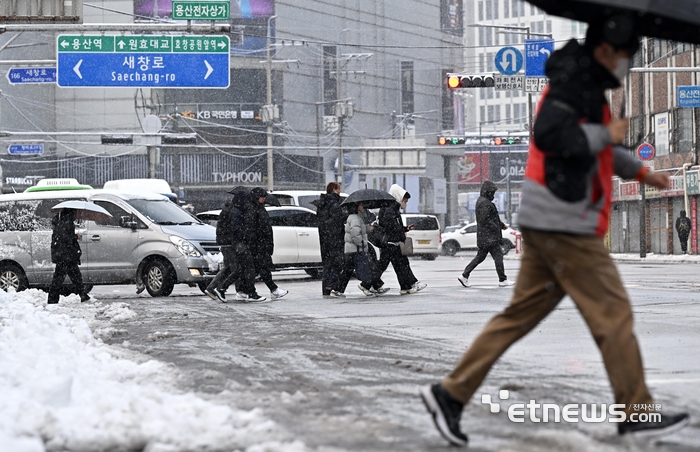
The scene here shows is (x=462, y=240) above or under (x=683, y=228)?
under

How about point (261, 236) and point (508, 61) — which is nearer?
point (261, 236)

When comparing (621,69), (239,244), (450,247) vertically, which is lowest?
(450,247)

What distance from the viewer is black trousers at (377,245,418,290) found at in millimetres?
17328

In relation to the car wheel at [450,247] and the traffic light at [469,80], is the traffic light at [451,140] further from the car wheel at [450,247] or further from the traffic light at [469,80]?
the traffic light at [469,80]

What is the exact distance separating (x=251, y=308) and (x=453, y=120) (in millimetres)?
77257

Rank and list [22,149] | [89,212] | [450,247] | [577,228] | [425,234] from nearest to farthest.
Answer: [577,228], [89,212], [425,234], [450,247], [22,149]

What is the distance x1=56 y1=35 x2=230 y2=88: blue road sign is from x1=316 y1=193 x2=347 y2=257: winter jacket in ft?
27.1

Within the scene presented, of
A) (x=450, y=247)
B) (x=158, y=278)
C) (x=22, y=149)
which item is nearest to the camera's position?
(x=158, y=278)

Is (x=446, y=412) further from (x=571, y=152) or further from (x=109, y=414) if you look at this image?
(x=109, y=414)

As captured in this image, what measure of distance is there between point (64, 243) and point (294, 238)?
776cm

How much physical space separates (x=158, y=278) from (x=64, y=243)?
8.85 feet

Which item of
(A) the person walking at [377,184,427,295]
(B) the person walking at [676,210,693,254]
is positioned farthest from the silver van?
(B) the person walking at [676,210,693,254]

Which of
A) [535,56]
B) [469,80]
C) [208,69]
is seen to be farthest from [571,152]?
[535,56]

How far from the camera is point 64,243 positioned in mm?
16891
